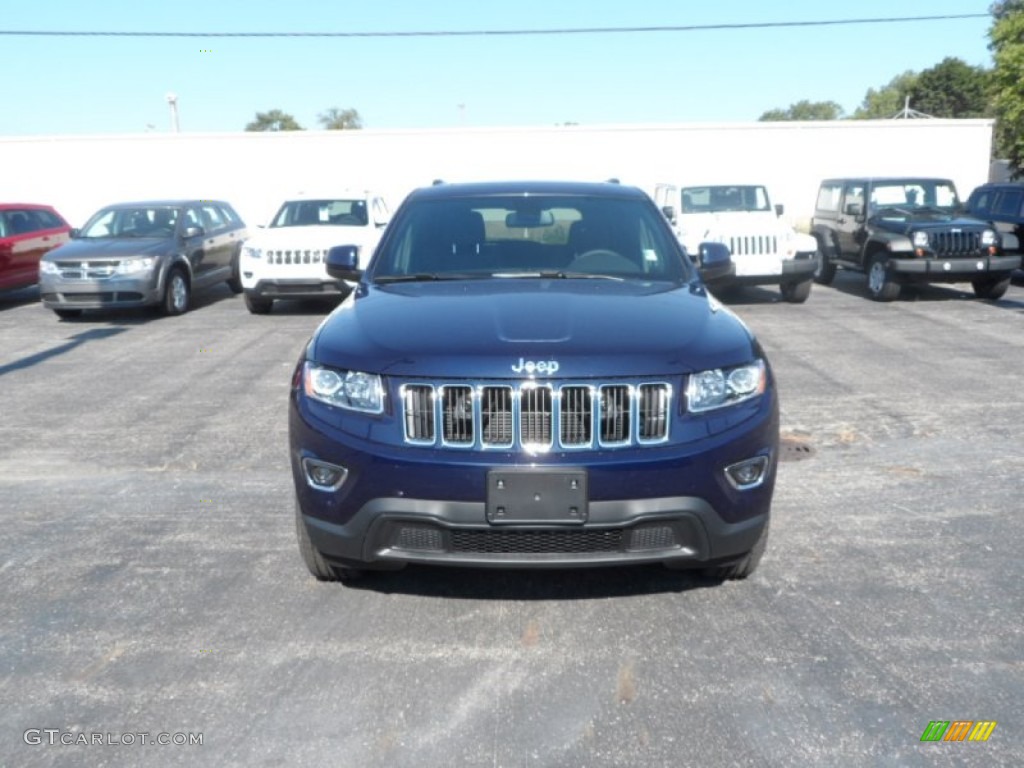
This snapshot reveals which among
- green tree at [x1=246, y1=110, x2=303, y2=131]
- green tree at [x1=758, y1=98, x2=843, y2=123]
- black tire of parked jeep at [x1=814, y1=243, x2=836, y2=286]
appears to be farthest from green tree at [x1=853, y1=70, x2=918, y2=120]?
black tire of parked jeep at [x1=814, y1=243, x2=836, y2=286]

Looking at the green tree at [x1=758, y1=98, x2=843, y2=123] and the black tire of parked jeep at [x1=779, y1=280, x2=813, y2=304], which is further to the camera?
the green tree at [x1=758, y1=98, x2=843, y2=123]

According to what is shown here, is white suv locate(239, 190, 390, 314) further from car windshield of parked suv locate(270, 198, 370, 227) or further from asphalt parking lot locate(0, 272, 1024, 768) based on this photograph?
asphalt parking lot locate(0, 272, 1024, 768)

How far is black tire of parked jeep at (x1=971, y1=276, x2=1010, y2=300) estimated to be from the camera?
1357 cm

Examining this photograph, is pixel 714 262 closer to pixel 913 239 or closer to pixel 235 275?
pixel 913 239

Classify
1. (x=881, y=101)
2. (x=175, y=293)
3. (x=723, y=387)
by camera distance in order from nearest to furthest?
(x=723, y=387) → (x=175, y=293) → (x=881, y=101)

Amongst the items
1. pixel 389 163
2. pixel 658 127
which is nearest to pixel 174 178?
pixel 389 163

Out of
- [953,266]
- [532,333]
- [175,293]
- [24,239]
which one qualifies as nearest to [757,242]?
[953,266]

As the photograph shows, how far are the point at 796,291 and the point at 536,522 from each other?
448 inches

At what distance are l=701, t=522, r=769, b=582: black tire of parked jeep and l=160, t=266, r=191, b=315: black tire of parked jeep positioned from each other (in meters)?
10.9

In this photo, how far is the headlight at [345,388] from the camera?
11.4 feet

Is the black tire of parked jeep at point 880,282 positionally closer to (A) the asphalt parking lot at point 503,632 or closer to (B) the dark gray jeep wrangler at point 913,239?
(B) the dark gray jeep wrangler at point 913,239

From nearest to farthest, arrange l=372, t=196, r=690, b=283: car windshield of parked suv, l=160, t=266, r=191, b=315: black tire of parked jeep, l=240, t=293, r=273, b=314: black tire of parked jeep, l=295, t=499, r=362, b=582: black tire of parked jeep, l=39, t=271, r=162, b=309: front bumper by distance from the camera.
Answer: l=295, t=499, r=362, b=582: black tire of parked jeep
l=372, t=196, r=690, b=283: car windshield of parked suv
l=39, t=271, r=162, b=309: front bumper
l=240, t=293, r=273, b=314: black tire of parked jeep
l=160, t=266, r=191, b=315: black tire of parked jeep

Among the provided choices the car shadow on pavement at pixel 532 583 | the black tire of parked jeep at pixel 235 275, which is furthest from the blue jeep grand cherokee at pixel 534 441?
the black tire of parked jeep at pixel 235 275

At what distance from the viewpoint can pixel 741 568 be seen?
3.96 m
